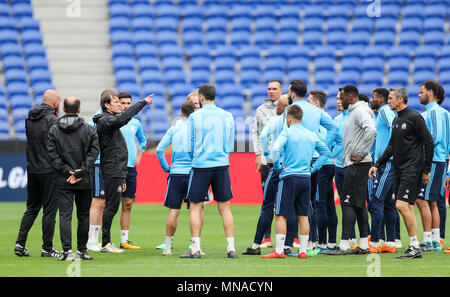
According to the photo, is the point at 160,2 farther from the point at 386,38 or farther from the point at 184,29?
the point at 386,38

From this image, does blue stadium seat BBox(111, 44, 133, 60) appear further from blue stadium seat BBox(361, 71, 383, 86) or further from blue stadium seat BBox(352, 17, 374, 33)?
blue stadium seat BBox(361, 71, 383, 86)

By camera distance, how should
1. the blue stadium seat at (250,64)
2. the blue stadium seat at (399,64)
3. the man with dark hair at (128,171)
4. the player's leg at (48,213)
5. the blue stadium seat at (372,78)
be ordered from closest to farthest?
1. the player's leg at (48,213)
2. the man with dark hair at (128,171)
3. the blue stadium seat at (372,78)
4. the blue stadium seat at (399,64)
5. the blue stadium seat at (250,64)

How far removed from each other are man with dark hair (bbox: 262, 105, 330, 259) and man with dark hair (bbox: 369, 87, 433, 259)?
117cm

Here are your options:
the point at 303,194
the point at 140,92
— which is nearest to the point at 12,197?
the point at 140,92

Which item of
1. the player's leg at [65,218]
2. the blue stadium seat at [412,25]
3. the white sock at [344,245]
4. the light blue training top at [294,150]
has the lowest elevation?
the white sock at [344,245]

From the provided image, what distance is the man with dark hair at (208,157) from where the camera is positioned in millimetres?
9031

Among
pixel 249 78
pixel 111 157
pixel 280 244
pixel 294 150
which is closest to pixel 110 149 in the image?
pixel 111 157

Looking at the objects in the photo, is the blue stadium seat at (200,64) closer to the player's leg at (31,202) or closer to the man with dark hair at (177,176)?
the man with dark hair at (177,176)

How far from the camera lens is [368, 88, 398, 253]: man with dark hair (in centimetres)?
1016

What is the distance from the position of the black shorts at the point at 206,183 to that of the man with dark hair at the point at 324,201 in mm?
1688

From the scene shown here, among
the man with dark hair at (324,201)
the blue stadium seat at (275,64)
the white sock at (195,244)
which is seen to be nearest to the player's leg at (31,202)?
the white sock at (195,244)

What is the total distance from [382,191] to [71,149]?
4.45 metres

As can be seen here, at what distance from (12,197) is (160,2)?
10.5 metres

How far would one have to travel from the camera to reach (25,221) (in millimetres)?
9648
